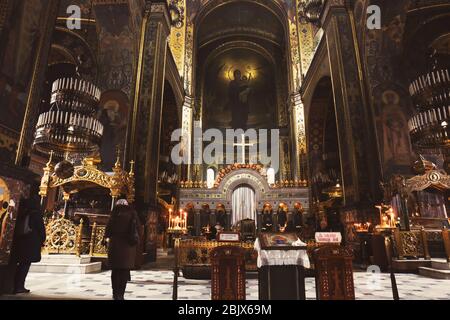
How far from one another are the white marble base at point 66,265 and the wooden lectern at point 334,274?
18.3ft

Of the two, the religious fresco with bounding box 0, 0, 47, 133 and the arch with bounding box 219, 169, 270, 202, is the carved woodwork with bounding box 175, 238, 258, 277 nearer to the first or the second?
the religious fresco with bounding box 0, 0, 47, 133

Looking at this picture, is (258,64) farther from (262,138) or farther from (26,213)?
(26,213)

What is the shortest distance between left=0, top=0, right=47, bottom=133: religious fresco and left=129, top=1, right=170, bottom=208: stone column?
197 inches

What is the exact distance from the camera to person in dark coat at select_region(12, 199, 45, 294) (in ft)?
13.8

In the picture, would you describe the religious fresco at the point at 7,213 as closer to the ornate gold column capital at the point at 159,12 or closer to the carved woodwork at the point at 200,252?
the carved woodwork at the point at 200,252

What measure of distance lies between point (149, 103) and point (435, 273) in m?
9.59

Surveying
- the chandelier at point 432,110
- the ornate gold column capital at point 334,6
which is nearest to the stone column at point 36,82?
the ornate gold column capital at point 334,6

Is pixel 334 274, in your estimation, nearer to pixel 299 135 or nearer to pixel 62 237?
pixel 62 237

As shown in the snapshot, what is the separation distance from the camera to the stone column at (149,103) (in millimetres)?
9789

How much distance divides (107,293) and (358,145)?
8.31 metres

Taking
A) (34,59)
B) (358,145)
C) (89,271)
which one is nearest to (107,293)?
(89,271)

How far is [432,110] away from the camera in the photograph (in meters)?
8.88

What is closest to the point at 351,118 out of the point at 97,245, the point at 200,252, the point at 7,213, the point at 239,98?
the point at 200,252

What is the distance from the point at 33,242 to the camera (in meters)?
4.39
